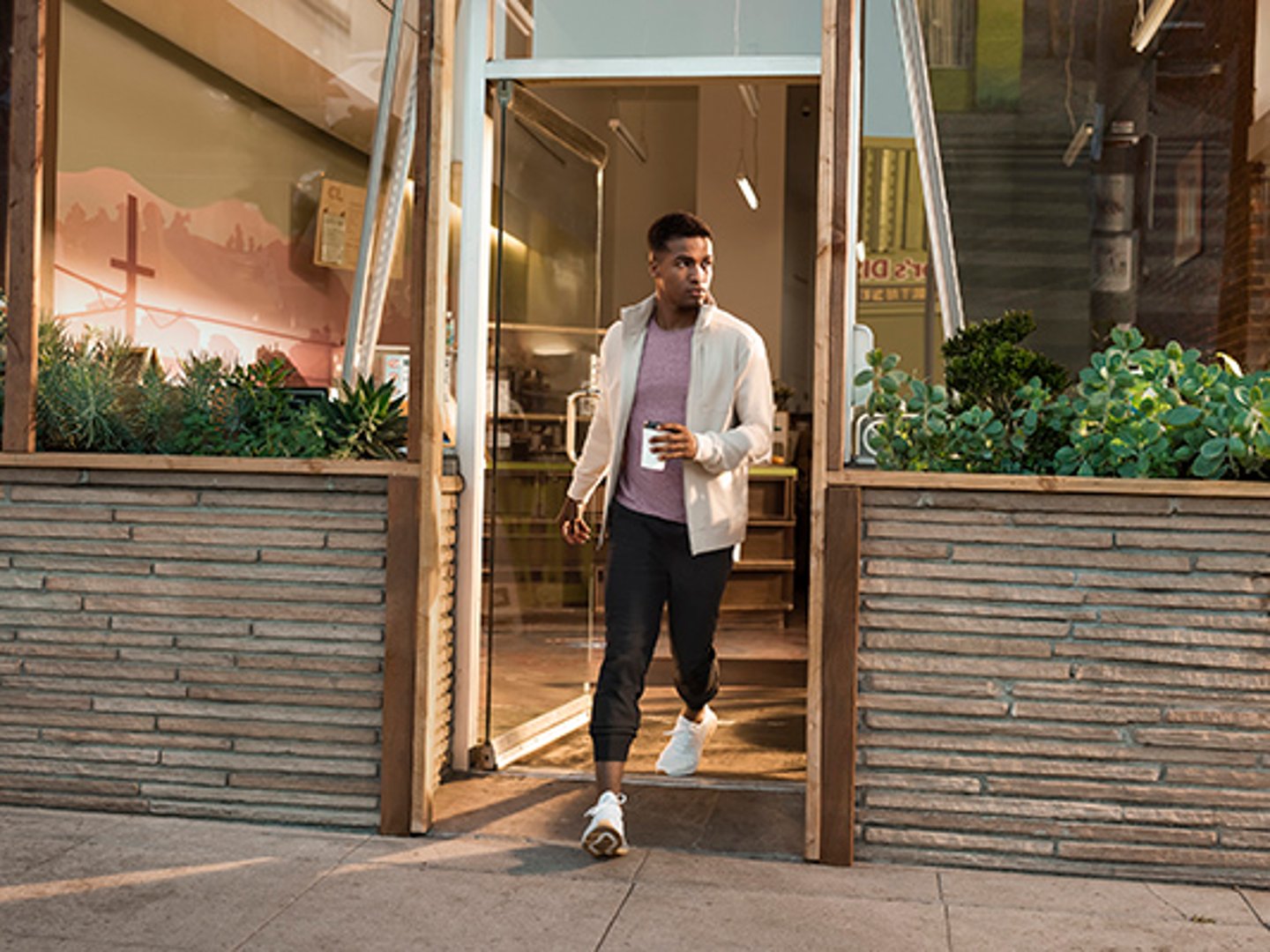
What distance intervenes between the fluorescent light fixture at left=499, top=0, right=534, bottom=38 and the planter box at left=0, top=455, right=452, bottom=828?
172cm

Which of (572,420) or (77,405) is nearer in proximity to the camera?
(77,405)

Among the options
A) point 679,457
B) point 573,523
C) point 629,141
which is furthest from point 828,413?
point 629,141

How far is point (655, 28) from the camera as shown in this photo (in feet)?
15.5

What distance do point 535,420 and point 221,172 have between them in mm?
1391

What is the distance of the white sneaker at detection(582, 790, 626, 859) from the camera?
385cm

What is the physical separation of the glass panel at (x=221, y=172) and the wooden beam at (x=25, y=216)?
34 centimetres

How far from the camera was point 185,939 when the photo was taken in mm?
3213

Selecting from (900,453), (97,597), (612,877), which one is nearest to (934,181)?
(900,453)

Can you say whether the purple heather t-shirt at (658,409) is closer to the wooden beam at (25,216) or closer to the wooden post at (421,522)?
the wooden post at (421,522)

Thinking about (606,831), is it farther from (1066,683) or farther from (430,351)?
(430,351)

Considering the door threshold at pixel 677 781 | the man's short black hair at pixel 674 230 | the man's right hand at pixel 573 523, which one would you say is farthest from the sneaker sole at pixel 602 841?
the man's short black hair at pixel 674 230

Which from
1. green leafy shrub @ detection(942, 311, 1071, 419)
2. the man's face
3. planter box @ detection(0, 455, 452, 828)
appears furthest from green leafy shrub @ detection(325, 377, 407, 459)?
green leafy shrub @ detection(942, 311, 1071, 419)

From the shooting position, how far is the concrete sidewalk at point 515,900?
3283 millimetres

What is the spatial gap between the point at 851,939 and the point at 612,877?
2.29ft
